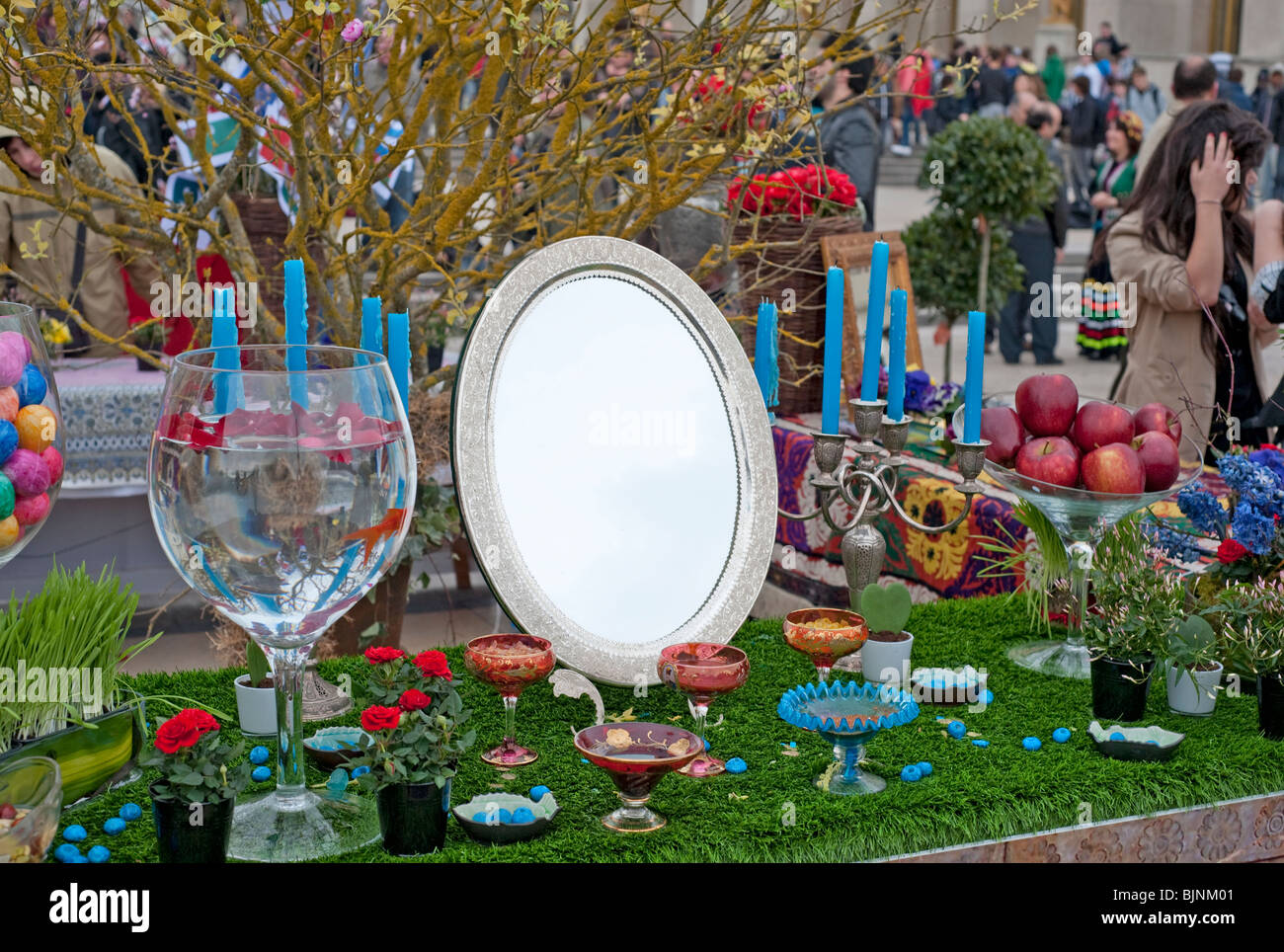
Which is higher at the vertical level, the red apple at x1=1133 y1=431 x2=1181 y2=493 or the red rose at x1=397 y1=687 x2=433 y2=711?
the red apple at x1=1133 y1=431 x2=1181 y2=493

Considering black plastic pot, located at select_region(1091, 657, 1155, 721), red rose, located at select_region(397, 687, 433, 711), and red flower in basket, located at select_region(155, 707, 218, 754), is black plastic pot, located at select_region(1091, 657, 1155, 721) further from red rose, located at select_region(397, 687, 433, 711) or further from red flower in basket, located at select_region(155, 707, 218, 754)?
red flower in basket, located at select_region(155, 707, 218, 754)

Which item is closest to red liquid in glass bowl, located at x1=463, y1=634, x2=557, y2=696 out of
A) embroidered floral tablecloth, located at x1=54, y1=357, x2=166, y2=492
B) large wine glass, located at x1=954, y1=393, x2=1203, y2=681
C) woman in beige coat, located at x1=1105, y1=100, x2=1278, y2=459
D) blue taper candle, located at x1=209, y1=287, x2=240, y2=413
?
blue taper candle, located at x1=209, y1=287, x2=240, y2=413

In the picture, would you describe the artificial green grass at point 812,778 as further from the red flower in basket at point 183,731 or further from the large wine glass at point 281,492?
the large wine glass at point 281,492

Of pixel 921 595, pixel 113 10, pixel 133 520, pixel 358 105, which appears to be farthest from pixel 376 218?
pixel 133 520

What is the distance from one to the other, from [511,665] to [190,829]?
0.40 meters

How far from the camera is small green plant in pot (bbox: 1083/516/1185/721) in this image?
176 cm

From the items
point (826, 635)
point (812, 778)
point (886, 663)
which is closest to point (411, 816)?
point (812, 778)

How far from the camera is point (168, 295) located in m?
2.89

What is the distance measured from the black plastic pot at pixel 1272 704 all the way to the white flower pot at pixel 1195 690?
2.6 inches

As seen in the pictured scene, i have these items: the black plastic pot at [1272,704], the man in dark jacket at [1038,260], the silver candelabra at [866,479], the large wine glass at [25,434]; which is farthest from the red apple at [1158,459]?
the man in dark jacket at [1038,260]

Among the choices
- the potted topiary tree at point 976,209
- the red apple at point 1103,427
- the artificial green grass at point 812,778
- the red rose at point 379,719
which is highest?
the potted topiary tree at point 976,209

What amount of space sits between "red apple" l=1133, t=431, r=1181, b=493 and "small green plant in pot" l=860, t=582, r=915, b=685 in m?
0.42

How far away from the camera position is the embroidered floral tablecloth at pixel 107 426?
16.0 feet

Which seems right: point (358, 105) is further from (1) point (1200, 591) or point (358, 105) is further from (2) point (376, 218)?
(1) point (1200, 591)
